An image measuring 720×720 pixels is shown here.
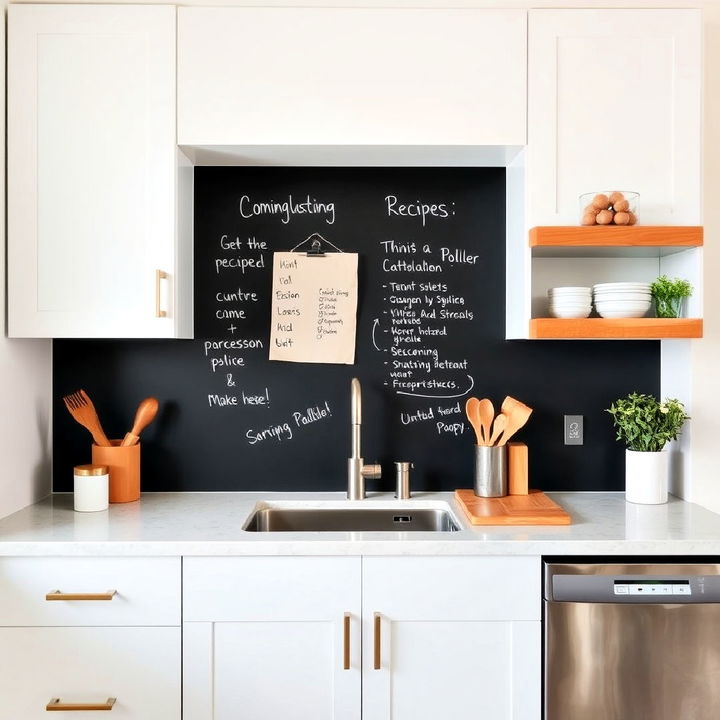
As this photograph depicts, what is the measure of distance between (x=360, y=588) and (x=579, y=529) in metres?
0.61

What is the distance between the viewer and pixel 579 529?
184 centimetres

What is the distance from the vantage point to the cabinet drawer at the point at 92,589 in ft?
5.68

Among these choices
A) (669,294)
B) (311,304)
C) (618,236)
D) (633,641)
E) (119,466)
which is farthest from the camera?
(311,304)

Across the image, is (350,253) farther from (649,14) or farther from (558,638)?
(558,638)

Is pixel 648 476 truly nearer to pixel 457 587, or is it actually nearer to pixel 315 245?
pixel 457 587

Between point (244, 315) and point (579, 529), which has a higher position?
point (244, 315)

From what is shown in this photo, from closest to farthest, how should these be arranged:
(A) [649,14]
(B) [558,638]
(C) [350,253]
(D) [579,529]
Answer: (B) [558,638]
(D) [579,529]
(A) [649,14]
(C) [350,253]

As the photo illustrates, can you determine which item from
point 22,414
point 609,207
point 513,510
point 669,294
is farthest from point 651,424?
point 22,414

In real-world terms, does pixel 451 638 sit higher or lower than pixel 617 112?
lower

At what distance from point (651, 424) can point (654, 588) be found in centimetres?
57

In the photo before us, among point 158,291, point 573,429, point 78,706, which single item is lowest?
point 78,706

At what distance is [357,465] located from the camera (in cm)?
220

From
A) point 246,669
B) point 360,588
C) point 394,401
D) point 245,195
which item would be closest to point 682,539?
point 360,588

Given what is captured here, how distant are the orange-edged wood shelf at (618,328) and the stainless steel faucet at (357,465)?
23.5 inches
